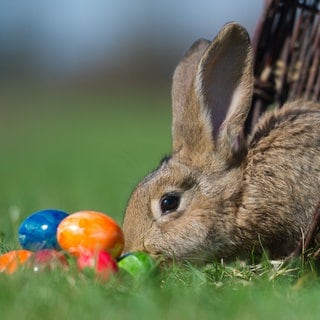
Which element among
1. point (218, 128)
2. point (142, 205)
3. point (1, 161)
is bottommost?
point (1, 161)

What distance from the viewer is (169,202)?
13.9ft

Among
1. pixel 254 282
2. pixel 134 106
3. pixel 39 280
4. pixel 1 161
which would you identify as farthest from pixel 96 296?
pixel 134 106

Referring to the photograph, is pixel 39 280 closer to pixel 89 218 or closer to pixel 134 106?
pixel 89 218

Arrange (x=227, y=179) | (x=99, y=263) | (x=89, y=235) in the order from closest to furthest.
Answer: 1. (x=99, y=263)
2. (x=89, y=235)
3. (x=227, y=179)

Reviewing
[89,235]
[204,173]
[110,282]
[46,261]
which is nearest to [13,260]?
[46,261]

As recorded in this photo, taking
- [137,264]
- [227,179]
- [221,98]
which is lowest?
[137,264]

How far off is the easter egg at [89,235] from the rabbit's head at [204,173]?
29cm

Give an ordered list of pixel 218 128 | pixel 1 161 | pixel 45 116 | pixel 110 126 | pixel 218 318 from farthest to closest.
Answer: pixel 45 116 < pixel 110 126 < pixel 1 161 < pixel 218 128 < pixel 218 318

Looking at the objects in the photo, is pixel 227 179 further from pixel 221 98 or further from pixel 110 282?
pixel 110 282

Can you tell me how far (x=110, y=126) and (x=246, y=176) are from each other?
48.7ft

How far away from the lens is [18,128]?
1981 cm

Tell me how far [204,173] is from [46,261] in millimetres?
1090

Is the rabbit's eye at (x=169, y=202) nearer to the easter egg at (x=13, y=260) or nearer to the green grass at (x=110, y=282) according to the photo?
the green grass at (x=110, y=282)

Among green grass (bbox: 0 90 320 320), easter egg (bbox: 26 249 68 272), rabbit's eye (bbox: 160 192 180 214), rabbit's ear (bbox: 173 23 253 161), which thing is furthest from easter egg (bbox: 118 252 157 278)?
rabbit's ear (bbox: 173 23 253 161)
